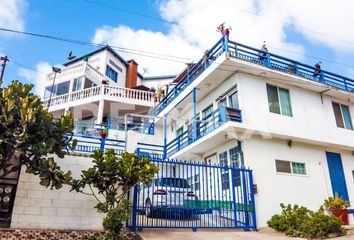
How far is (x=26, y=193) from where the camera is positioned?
250 inches

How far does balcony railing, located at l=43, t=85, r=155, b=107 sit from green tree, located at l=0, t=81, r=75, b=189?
13.3 metres

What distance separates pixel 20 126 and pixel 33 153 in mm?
608

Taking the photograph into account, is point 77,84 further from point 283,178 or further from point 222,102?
point 283,178

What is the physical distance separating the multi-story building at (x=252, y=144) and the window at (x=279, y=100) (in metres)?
0.05

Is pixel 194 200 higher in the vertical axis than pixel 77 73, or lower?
lower

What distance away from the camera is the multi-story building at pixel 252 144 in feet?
27.1

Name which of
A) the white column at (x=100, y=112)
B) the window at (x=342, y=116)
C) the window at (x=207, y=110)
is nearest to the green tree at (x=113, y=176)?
the window at (x=207, y=110)

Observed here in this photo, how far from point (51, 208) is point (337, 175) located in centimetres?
1149

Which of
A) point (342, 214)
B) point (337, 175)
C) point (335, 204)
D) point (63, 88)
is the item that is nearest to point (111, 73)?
point (63, 88)

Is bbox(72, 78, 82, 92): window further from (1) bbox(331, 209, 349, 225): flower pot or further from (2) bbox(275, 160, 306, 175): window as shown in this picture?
(1) bbox(331, 209, 349, 225): flower pot

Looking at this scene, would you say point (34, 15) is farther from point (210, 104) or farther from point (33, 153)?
point (210, 104)

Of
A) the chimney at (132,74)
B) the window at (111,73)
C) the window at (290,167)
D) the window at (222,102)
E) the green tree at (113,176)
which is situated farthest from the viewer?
the chimney at (132,74)

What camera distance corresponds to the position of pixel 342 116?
44.5 ft

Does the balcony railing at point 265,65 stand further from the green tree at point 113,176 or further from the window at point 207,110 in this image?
the green tree at point 113,176
